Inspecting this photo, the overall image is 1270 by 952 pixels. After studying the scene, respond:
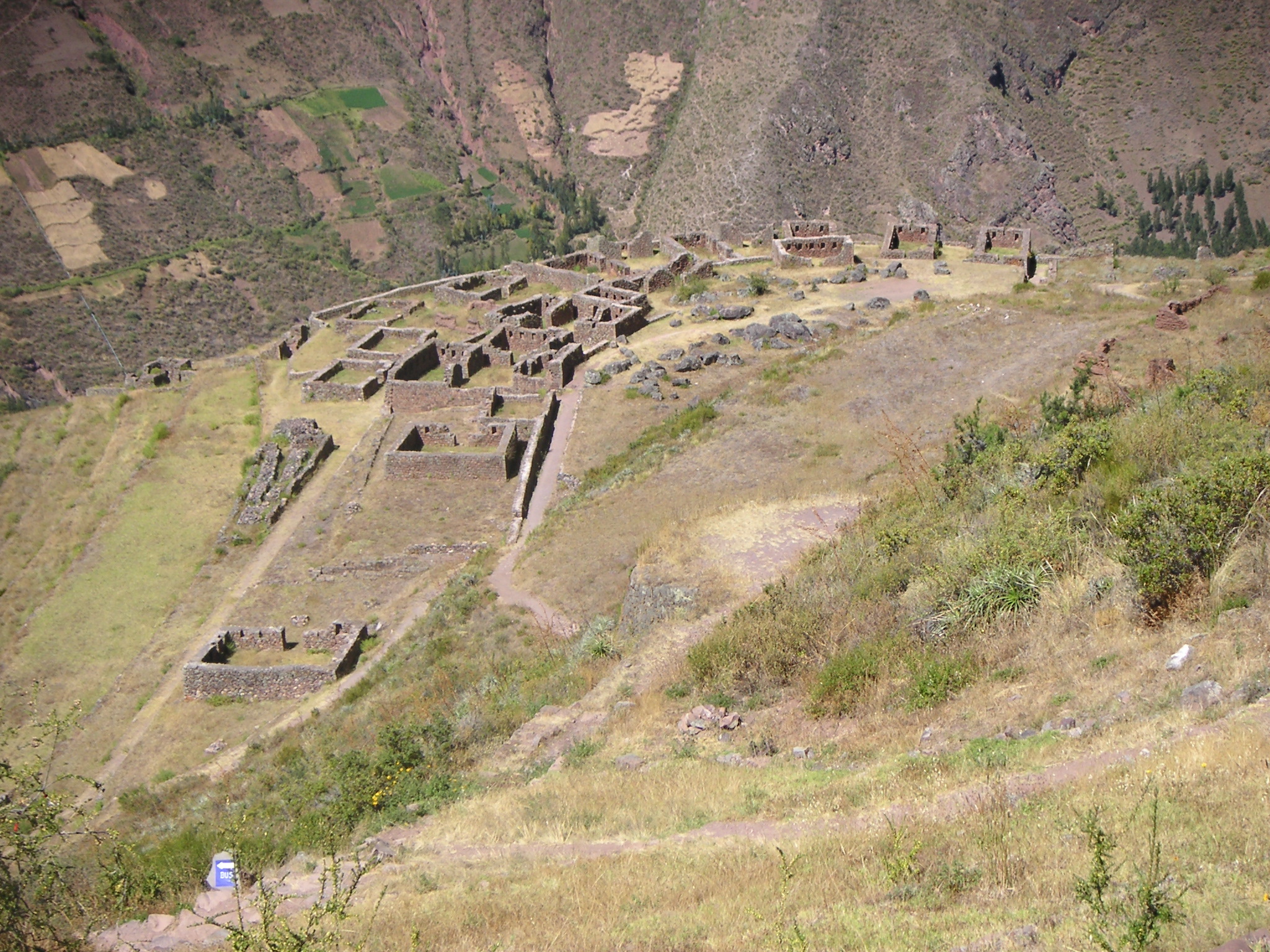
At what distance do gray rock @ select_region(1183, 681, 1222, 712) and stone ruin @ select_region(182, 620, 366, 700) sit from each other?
17375 mm

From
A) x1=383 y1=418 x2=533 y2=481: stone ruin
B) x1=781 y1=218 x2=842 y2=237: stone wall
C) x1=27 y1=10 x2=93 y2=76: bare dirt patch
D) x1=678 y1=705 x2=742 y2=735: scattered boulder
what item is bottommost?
x1=383 y1=418 x2=533 y2=481: stone ruin

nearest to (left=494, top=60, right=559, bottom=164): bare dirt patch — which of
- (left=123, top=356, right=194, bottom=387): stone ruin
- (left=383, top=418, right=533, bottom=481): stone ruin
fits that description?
(left=123, top=356, right=194, bottom=387): stone ruin

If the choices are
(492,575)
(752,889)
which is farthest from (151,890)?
(492,575)

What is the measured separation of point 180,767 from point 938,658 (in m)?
15.8

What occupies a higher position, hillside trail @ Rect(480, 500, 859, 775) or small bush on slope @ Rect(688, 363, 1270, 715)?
small bush on slope @ Rect(688, 363, 1270, 715)

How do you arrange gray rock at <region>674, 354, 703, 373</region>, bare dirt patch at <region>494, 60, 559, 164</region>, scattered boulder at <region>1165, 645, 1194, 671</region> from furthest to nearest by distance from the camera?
bare dirt patch at <region>494, 60, 559, 164</region> → gray rock at <region>674, 354, 703, 373</region> → scattered boulder at <region>1165, 645, 1194, 671</region>

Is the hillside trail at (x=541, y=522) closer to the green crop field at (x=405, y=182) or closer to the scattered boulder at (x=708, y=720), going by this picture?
the scattered boulder at (x=708, y=720)

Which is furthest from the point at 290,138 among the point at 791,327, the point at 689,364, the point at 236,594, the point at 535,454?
the point at 236,594

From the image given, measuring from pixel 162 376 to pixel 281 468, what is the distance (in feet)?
79.5

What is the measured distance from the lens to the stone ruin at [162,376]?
51612 millimetres

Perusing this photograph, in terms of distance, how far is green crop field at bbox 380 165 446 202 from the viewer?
391 feet

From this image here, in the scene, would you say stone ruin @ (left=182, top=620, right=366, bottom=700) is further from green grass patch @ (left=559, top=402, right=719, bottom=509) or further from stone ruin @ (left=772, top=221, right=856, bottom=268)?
stone ruin @ (left=772, top=221, right=856, bottom=268)

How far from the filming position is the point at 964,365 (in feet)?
86.0

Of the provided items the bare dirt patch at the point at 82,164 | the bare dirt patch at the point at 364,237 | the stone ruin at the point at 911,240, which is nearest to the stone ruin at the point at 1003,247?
the stone ruin at the point at 911,240
